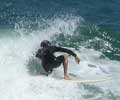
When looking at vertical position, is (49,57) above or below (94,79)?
above

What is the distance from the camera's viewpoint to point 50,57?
17.4m

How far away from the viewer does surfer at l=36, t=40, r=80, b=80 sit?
17.2m

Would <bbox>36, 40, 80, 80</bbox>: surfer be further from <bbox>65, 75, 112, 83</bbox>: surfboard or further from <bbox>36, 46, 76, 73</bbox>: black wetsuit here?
<bbox>65, 75, 112, 83</bbox>: surfboard

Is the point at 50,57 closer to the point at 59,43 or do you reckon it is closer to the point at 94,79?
the point at 94,79

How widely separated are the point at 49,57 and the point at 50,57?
0.04 m

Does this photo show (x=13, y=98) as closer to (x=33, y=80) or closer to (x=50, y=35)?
(x=33, y=80)

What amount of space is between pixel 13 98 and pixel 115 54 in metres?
6.76

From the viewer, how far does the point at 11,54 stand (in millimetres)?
19156

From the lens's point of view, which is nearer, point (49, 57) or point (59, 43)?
point (49, 57)

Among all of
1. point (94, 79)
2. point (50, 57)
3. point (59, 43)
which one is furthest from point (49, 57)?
point (59, 43)

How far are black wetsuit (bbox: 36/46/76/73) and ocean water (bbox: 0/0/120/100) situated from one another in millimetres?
453

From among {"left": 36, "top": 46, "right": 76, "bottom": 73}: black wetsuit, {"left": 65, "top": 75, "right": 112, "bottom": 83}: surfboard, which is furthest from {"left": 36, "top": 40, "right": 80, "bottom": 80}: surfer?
{"left": 65, "top": 75, "right": 112, "bottom": 83}: surfboard

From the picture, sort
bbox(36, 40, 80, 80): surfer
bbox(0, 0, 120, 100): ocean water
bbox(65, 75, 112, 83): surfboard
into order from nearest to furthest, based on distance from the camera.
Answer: bbox(0, 0, 120, 100): ocean water
bbox(65, 75, 112, 83): surfboard
bbox(36, 40, 80, 80): surfer

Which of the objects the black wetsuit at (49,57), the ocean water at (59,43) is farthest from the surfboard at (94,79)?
the black wetsuit at (49,57)
